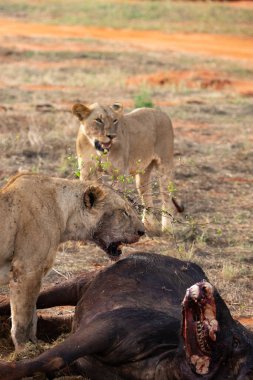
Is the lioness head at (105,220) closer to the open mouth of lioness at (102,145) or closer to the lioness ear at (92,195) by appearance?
the lioness ear at (92,195)

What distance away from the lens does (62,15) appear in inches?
1640

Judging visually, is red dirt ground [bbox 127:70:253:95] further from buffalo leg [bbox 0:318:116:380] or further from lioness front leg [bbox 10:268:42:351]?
buffalo leg [bbox 0:318:116:380]

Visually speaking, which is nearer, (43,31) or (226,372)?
(226,372)

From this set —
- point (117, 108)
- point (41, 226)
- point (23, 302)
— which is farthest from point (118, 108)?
point (23, 302)

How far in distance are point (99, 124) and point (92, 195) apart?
3.42 m

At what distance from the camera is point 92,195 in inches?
252

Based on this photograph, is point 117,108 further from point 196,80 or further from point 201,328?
point 196,80

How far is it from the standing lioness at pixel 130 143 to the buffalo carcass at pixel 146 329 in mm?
2479

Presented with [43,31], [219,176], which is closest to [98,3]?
[43,31]

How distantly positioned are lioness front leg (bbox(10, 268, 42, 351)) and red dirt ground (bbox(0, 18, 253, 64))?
25.7 meters

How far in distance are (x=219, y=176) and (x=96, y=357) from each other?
7.31 meters

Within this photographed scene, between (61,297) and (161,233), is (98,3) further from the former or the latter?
(61,297)

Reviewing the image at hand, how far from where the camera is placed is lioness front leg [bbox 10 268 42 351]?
5.95 m

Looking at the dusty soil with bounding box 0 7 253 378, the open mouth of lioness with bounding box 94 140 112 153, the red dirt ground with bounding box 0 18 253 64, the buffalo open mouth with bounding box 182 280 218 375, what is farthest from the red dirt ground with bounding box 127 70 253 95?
the buffalo open mouth with bounding box 182 280 218 375
